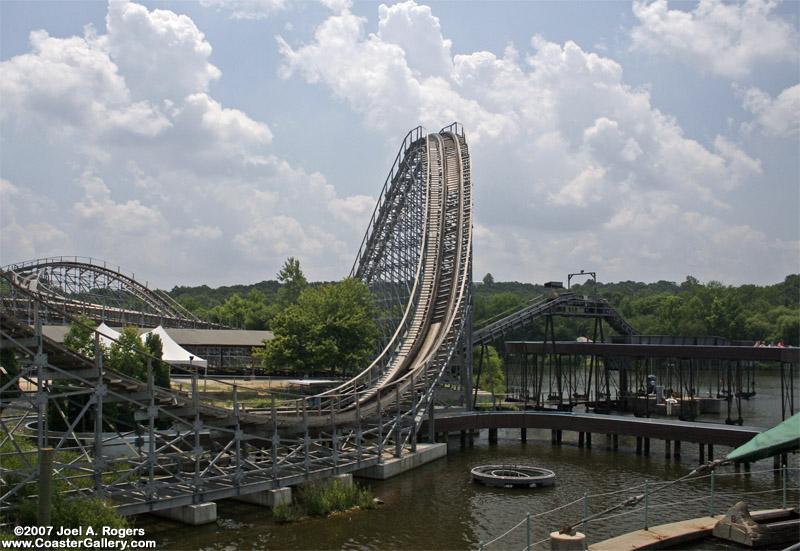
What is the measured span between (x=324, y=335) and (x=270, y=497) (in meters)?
23.5

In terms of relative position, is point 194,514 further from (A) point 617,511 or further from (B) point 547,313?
(B) point 547,313

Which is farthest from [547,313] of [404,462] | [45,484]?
[45,484]

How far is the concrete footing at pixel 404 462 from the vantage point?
27.9 m

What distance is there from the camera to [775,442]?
697 centimetres

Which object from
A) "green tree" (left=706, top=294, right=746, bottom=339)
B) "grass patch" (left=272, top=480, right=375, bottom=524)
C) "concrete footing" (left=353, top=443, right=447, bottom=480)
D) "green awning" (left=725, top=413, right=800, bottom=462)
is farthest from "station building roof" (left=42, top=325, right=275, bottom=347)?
"green tree" (left=706, top=294, right=746, bottom=339)

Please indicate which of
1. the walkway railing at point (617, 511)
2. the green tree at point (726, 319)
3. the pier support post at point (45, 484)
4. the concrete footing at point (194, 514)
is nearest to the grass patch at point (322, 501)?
the concrete footing at point (194, 514)

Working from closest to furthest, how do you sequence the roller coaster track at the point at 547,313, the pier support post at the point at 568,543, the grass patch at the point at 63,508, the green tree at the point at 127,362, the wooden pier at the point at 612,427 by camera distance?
the pier support post at the point at 568,543
the grass patch at the point at 63,508
the green tree at the point at 127,362
the wooden pier at the point at 612,427
the roller coaster track at the point at 547,313

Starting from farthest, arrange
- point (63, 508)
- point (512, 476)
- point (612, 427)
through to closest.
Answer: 1. point (612, 427)
2. point (512, 476)
3. point (63, 508)

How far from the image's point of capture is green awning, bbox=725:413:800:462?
6918 millimetres

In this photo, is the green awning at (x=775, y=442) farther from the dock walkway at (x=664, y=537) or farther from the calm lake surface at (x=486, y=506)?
the calm lake surface at (x=486, y=506)

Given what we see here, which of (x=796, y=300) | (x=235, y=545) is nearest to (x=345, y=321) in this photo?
(x=235, y=545)

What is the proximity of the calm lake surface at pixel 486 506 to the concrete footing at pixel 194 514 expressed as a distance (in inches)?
9.2

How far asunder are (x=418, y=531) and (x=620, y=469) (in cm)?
1354

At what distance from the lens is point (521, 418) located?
37.8m
